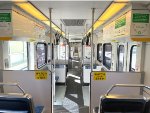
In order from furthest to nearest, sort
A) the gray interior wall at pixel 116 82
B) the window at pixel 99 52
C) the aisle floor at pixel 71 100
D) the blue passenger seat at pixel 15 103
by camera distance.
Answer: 1. the window at pixel 99 52
2. the aisle floor at pixel 71 100
3. the gray interior wall at pixel 116 82
4. the blue passenger seat at pixel 15 103

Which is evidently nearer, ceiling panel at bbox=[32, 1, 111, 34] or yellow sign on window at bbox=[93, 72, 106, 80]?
ceiling panel at bbox=[32, 1, 111, 34]

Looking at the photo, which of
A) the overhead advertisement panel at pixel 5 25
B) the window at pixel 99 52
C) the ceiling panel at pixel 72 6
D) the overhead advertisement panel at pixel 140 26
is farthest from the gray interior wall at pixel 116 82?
the window at pixel 99 52

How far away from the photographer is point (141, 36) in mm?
2049

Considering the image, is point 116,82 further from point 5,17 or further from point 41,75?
point 5,17

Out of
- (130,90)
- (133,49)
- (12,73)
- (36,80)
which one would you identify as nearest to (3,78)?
(12,73)

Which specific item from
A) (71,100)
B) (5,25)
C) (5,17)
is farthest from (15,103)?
(71,100)

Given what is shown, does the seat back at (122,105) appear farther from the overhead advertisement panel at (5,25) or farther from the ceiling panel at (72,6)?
the overhead advertisement panel at (5,25)

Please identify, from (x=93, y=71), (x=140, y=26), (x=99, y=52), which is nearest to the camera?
(x=140, y=26)

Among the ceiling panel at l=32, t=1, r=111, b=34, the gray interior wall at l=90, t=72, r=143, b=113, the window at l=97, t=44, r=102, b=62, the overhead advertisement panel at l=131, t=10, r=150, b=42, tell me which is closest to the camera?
the overhead advertisement panel at l=131, t=10, r=150, b=42

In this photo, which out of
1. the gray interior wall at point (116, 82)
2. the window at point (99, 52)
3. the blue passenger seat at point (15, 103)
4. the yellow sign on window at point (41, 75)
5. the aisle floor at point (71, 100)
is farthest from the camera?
the window at point (99, 52)

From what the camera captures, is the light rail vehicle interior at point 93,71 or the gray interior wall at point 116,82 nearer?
the light rail vehicle interior at point 93,71

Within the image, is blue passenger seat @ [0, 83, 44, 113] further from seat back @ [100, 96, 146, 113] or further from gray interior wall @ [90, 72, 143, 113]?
gray interior wall @ [90, 72, 143, 113]

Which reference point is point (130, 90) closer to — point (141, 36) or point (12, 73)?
point (141, 36)

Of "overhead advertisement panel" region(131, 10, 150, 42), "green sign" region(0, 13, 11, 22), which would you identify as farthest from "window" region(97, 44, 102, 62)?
"green sign" region(0, 13, 11, 22)
